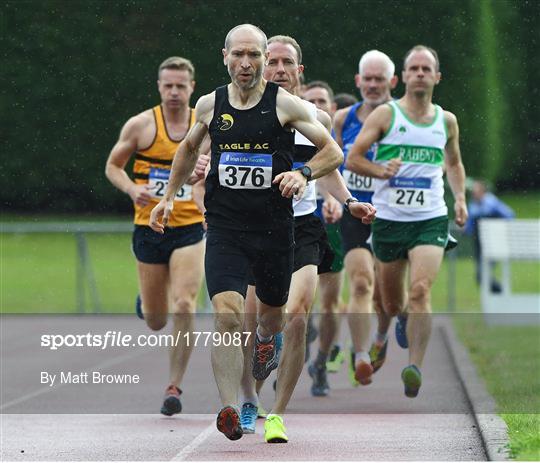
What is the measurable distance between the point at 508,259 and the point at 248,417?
11.9m

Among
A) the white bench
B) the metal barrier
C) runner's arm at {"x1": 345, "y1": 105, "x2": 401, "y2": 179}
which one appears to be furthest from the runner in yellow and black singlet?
the metal barrier

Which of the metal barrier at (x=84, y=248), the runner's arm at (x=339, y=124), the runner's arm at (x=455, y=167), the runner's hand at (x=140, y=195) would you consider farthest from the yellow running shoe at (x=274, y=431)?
the metal barrier at (x=84, y=248)

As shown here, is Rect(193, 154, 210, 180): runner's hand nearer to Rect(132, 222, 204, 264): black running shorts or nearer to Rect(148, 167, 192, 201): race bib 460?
Rect(148, 167, 192, 201): race bib 460

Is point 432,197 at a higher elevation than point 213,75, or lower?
lower

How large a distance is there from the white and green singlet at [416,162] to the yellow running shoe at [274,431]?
2.91 meters

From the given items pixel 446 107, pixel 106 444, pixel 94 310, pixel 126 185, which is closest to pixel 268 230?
pixel 106 444

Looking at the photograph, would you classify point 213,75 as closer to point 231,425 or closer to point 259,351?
point 259,351

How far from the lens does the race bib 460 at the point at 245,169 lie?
332 inches

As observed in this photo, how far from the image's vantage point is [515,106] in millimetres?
13570

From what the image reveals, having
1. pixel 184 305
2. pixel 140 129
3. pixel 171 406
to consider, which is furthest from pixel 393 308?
pixel 140 129

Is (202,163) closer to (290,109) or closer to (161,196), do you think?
(290,109)

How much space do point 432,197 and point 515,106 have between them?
2562mm

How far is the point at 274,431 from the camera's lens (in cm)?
880

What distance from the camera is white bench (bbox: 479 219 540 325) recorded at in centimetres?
2086
